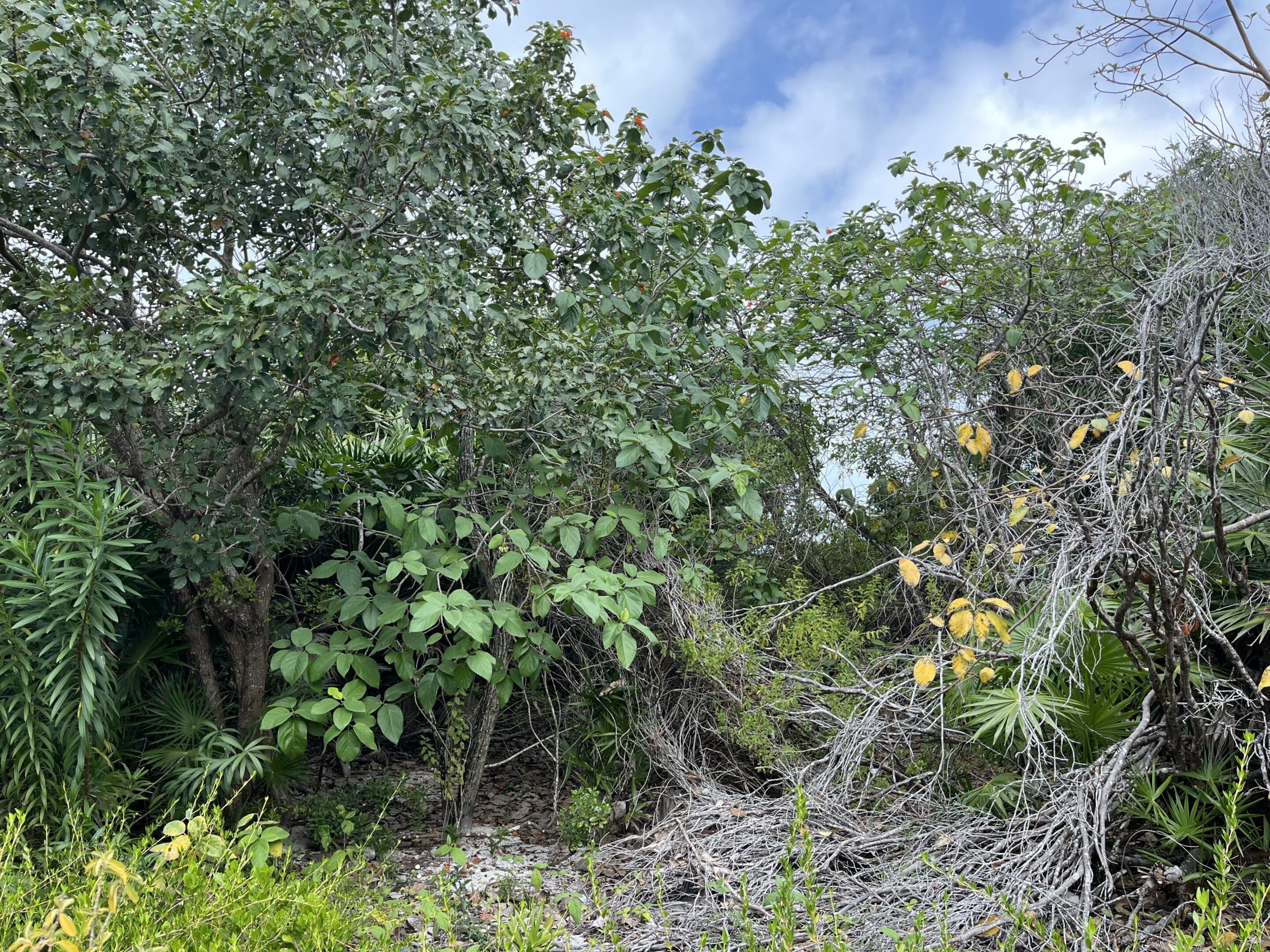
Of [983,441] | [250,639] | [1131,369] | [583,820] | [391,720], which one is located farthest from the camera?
[250,639]

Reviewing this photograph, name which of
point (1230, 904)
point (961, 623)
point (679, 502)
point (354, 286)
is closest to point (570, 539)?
point (679, 502)

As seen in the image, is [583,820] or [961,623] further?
[583,820]

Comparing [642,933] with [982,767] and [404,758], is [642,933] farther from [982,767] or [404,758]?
[404,758]

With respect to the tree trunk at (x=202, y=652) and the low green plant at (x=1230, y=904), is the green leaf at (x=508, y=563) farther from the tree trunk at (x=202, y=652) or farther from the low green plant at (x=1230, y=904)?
the low green plant at (x=1230, y=904)

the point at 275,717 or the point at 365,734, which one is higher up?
the point at 275,717

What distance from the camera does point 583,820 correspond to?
161 inches

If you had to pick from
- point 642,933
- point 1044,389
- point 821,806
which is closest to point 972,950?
point 821,806

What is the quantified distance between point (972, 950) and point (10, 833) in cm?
309

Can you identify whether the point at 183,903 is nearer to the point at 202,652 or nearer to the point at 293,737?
the point at 293,737

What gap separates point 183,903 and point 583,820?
1872mm

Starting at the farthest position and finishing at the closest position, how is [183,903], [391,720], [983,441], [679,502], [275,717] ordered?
[679,502]
[391,720]
[275,717]
[983,441]
[183,903]

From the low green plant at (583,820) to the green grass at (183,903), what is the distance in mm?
1138

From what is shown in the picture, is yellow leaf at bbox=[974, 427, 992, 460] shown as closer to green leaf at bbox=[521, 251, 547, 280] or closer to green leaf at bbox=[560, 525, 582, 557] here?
green leaf at bbox=[560, 525, 582, 557]

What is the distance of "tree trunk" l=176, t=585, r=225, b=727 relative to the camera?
4.25 metres
